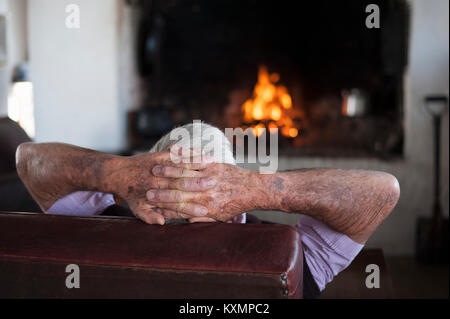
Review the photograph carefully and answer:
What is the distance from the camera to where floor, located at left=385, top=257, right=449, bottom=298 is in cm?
240

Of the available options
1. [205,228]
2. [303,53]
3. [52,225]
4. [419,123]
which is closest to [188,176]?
[205,228]

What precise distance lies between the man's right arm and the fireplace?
89.1 inches

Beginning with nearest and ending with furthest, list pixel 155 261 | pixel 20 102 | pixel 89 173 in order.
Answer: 1. pixel 155 261
2. pixel 89 173
3. pixel 20 102

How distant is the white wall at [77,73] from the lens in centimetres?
329

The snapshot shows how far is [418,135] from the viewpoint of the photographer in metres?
2.92

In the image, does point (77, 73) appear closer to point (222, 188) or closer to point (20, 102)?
point (20, 102)

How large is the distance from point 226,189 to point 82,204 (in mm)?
443

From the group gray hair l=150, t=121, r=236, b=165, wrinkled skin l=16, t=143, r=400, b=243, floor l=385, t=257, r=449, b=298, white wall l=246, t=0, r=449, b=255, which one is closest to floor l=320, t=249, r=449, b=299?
floor l=385, t=257, r=449, b=298

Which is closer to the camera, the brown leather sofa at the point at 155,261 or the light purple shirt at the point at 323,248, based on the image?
the brown leather sofa at the point at 155,261

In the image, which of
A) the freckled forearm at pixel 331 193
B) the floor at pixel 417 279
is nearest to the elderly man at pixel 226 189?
the freckled forearm at pixel 331 193

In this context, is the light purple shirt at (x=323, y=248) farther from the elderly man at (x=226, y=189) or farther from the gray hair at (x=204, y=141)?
the gray hair at (x=204, y=141)

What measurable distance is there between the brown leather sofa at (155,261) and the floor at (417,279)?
1.83 meters

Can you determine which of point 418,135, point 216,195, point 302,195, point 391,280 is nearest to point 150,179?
point 216,195
